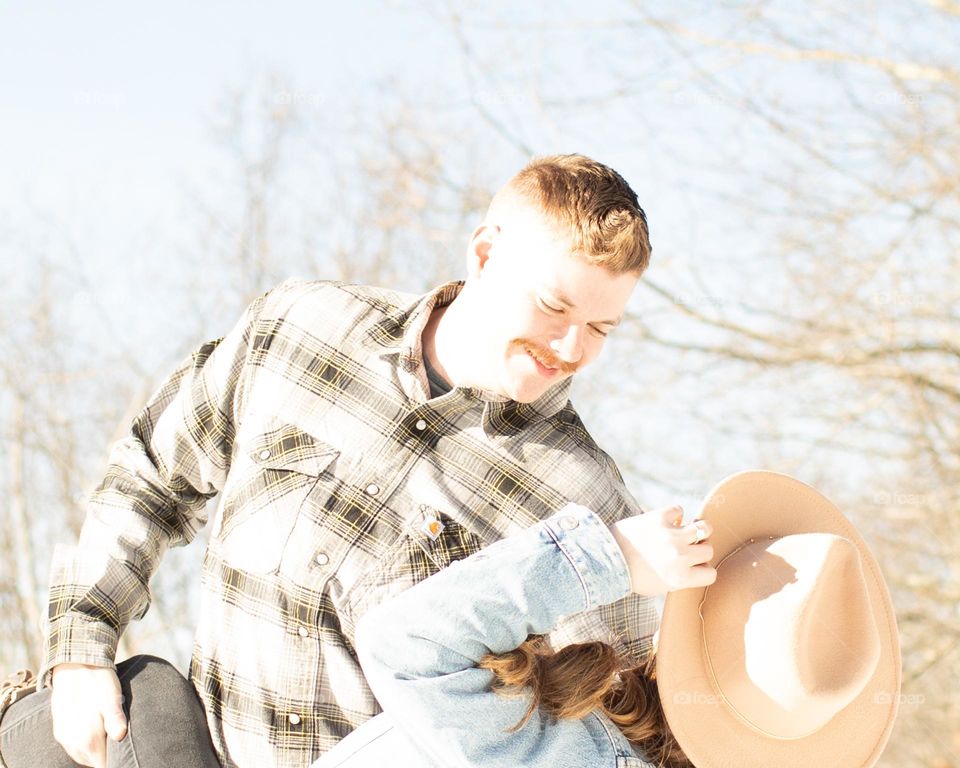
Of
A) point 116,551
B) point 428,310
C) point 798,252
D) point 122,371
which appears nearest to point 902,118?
point 798,252

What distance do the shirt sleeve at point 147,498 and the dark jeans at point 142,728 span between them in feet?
0.20

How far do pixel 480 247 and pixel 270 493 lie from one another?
58 centimetres

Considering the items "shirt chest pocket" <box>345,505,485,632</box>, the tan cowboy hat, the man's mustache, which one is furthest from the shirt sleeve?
the tan cowboy hat

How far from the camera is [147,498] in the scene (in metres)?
2.02

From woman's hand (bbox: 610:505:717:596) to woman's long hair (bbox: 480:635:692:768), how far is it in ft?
0.52

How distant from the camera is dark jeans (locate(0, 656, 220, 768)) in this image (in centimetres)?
183

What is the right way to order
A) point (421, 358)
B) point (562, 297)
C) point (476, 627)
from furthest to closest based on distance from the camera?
1. point (421, 358)
2. point (562, 297)
3. point (476, 627)

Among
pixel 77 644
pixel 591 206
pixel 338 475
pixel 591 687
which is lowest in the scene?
pixel 77 644

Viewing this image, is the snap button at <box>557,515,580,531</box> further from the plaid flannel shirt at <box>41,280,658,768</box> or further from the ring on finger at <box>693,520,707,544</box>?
the plaid flannel shirt at <box>41,280,658,768</box>

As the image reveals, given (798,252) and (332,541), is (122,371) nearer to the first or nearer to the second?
(798,252)

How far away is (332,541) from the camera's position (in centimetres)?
191

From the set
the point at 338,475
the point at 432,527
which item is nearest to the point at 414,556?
the point at 432,527

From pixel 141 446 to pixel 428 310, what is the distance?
1.98 feet

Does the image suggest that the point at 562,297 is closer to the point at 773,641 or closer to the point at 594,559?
the point at 594,559
